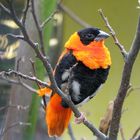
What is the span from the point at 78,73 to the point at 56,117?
0.59 feet

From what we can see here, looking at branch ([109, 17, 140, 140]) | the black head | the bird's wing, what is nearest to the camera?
branch ([109, 17, 140, 140])

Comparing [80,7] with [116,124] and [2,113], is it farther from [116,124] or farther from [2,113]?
[116,124]

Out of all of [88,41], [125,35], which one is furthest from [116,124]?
[125,35]

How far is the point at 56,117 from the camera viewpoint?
1.86m

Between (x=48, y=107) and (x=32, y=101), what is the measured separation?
0.37m

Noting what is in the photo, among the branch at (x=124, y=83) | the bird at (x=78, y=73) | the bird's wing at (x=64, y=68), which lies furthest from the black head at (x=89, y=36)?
the branch at (x=124, y=83)

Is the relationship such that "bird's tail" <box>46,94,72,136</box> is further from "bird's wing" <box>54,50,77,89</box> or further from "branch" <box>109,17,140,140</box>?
"branch" <box>109,17,140,140</box>

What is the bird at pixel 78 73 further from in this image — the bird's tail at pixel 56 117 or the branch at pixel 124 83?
the branch at pixel 124 83

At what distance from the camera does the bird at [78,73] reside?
5.87 ft

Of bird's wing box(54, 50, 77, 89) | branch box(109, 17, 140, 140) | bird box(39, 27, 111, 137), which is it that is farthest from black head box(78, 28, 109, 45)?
branch box(109, 17, 140, 140)

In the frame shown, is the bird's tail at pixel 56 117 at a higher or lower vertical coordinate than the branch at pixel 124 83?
lower

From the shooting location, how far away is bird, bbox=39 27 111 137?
5.87 feet

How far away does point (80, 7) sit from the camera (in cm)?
409

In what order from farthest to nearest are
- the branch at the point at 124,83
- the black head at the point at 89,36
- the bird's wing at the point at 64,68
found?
the black head at the point at 89,36 → the bird's wing at the point at 64,68 → the branch at the point at 124,83
